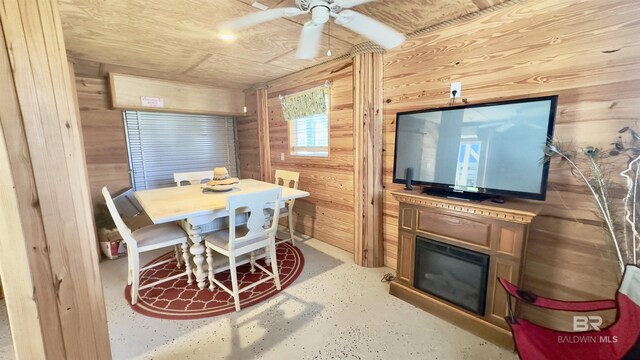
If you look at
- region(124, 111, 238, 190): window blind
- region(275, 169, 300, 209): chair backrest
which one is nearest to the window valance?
region(275, 169, 300, 209): chair backrest

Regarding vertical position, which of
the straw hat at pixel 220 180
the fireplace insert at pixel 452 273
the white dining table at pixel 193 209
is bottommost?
the fireplace insert at pixel 452 273

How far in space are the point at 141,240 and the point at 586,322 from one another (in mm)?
3285

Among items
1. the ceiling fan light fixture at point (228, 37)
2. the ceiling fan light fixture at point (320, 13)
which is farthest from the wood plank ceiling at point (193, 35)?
the ceiling fan light fixture at point (320, 13)

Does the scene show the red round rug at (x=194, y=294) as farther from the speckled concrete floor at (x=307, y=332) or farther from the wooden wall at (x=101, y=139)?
the wooden wall at (x=101, y=139)

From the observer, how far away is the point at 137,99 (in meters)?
3.24

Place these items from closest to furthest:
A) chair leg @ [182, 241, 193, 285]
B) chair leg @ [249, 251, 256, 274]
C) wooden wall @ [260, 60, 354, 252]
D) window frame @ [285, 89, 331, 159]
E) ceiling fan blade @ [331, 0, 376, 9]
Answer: ceiling fan blade @ [331, 0, 376, 9] → chair leg @ [182, 241, 193, 285] → chair leg @ [249, 251, 256, 274] → wooden wall @ [260, 60, 354, 252] → window frame @ [285, 89, 331, 159]

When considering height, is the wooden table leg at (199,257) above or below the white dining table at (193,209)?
below

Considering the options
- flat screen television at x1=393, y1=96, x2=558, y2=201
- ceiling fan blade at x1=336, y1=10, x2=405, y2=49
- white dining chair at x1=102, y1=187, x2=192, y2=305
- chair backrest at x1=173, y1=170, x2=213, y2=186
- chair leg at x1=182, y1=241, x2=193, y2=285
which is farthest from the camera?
chair backrest at x1=173, y1=170, x2=213, y2=186

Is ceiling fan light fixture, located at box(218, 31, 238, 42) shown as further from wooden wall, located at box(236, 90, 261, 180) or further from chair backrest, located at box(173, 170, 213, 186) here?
chair backrest, located at box(173, 170, 213, 186)

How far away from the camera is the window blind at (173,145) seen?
355cm

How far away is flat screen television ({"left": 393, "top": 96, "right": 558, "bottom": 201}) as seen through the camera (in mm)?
1527

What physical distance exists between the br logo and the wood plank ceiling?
2.10 m

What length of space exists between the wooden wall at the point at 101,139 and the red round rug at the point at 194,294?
1.43 m

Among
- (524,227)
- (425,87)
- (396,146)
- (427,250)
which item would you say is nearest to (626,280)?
(524,227)
